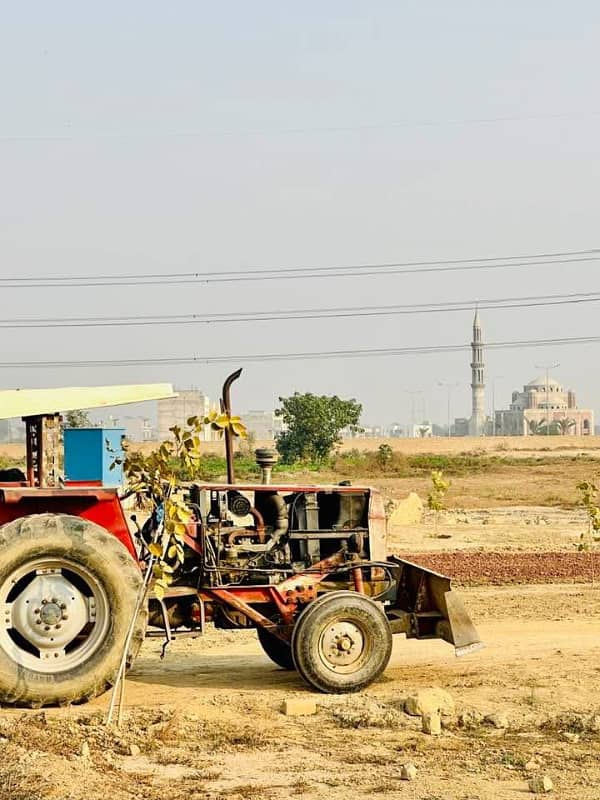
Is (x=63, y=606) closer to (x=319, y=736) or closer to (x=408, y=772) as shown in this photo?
(x=319, y=736)

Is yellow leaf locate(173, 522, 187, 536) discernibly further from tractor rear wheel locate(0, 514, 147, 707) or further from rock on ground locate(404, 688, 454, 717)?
rock on ground locate(404, 688, 454, 717)

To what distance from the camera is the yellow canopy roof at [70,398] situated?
8.66 meters

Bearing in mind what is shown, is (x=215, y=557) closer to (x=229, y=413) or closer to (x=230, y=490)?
(x=230, y=490)

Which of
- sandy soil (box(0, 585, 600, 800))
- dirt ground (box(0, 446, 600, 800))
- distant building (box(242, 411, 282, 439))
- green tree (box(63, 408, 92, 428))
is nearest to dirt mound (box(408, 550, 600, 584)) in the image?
dirt ground (box(0, 446, 600, 800))

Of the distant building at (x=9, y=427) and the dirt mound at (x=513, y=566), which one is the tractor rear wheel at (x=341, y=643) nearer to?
the distant building at (x=9, y=427)

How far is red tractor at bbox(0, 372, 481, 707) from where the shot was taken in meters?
8.68

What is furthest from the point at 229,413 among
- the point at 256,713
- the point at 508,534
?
the point at 508,534

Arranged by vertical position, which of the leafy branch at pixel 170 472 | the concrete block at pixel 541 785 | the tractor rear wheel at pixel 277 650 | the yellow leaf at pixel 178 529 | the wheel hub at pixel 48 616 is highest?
the leafy branch at pixel 170 472

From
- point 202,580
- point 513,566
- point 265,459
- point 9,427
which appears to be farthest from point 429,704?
point 9,427

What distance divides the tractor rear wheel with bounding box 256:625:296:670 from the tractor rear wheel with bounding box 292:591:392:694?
1.02 metres

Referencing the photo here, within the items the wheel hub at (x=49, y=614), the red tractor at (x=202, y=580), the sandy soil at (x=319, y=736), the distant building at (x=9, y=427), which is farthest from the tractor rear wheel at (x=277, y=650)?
the distant building at (x=9, y=427)

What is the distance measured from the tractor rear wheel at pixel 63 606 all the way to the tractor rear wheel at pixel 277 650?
1.87 m

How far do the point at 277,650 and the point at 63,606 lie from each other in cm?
229

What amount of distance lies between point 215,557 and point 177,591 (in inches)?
16.7
